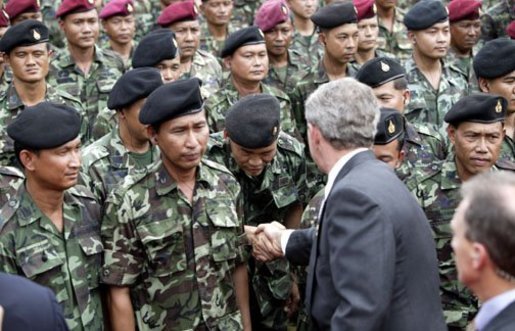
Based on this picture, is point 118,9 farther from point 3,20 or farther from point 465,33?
point 465,33

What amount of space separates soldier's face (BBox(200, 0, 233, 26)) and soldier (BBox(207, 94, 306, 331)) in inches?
160

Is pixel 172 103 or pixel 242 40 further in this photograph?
pixel 242 40

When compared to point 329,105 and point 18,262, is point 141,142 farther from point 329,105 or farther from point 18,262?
point 329,105

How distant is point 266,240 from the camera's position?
4.88m

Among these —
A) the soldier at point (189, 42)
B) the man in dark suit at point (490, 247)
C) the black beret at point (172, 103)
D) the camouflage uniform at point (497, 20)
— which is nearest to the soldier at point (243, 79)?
the soldier at point (189, 42)

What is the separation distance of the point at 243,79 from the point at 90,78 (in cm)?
175

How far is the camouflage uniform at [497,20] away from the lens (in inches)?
412

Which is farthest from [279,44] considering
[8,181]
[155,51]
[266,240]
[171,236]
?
[171,236]

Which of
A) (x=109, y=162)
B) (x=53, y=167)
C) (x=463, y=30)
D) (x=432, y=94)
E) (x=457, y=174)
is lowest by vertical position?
(x=432, y=94)

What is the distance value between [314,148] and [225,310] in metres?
1.43

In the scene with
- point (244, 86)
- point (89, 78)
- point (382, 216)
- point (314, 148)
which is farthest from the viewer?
point (89, 78)

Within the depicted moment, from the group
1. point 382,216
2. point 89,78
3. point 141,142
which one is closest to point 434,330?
point 382,216

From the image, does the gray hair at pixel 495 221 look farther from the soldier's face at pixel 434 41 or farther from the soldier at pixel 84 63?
the soldier at pixel 84 63

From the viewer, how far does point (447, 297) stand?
545 centimetres
